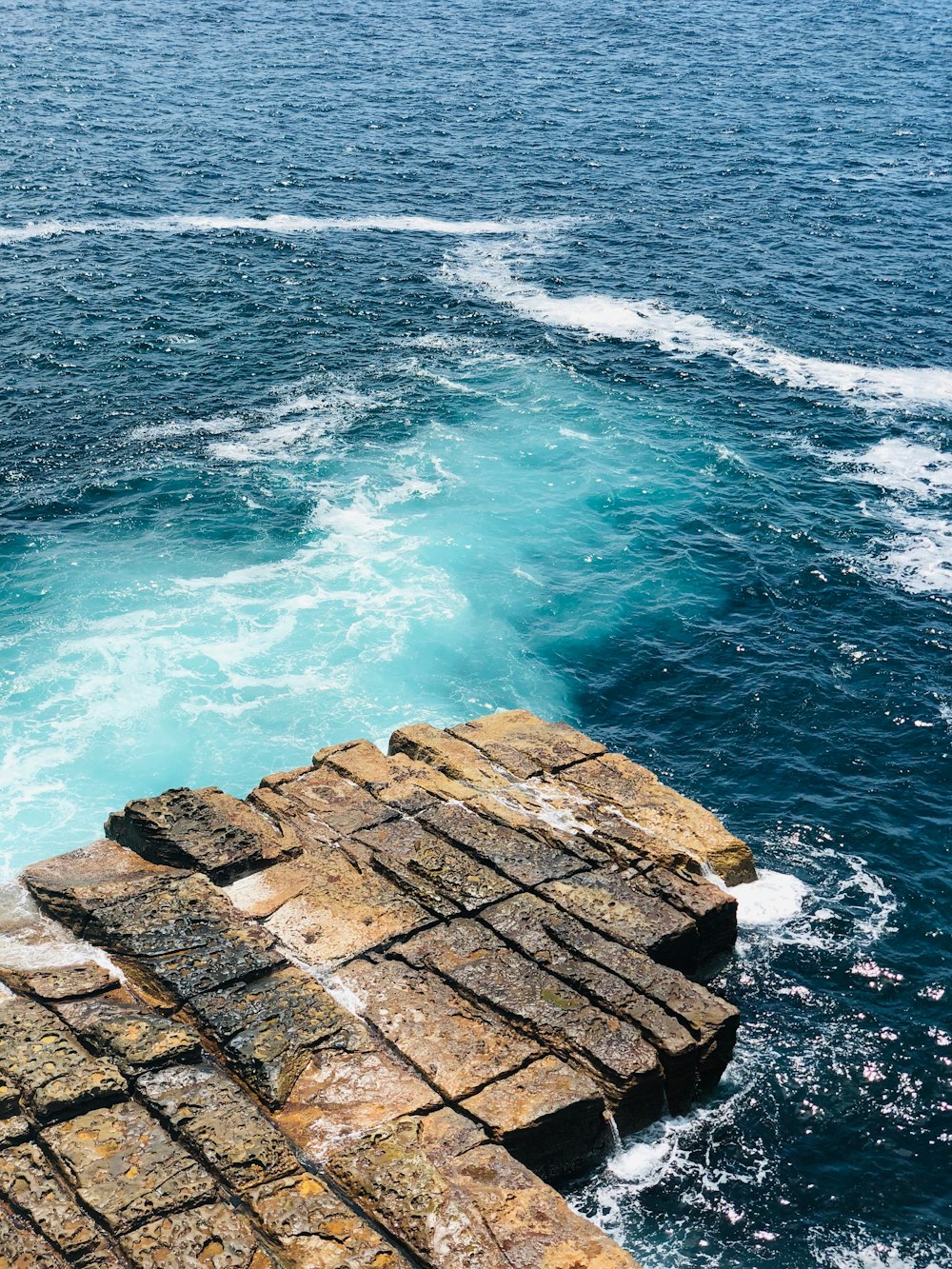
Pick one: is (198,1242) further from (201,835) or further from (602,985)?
(201,835)

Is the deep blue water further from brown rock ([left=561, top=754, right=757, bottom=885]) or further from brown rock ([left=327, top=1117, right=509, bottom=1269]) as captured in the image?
brown rock ([left=327, top=1117, right=509, bottom=1269])

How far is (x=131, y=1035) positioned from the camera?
111ft

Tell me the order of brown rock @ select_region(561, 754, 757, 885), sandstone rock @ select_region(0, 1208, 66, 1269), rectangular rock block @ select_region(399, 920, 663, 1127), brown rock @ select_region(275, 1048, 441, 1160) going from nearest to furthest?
sandstone rock @ select_region(0, 1208, 66, 1269)
brown rock @ select_region(275, 1048, 441, 1160)
rectangular rock block @ select_region(399, 920, 663, 1127)
brown rock @ select_region(561, 754, 757, 885)

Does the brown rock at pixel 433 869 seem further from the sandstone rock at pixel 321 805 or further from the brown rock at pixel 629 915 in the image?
the brown rock at pixel 629 915

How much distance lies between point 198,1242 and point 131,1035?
22.4ft

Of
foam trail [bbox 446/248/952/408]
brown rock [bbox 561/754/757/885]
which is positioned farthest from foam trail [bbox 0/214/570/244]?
brown rock [bbox 561/754/757/885]

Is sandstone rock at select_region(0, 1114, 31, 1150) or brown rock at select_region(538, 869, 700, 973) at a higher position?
sandstone rock at select_region(0, 1114, 31, 1150)

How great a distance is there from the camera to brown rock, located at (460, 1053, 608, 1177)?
1305 inches

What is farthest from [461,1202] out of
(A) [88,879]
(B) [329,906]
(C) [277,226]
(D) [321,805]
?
(C) [277,226]

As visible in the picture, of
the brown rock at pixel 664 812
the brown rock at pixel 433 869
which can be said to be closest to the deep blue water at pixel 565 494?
the brown rock at pixel 664 812

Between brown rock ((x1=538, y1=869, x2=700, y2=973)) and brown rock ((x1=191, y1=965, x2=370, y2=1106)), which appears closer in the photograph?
brown rock ((x1=191, y1=965, x2=370, y2=1106))

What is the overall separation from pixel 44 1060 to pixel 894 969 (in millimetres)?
27663

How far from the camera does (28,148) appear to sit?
374 ft

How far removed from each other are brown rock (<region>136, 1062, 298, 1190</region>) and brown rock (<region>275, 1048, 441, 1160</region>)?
90 centimetres
